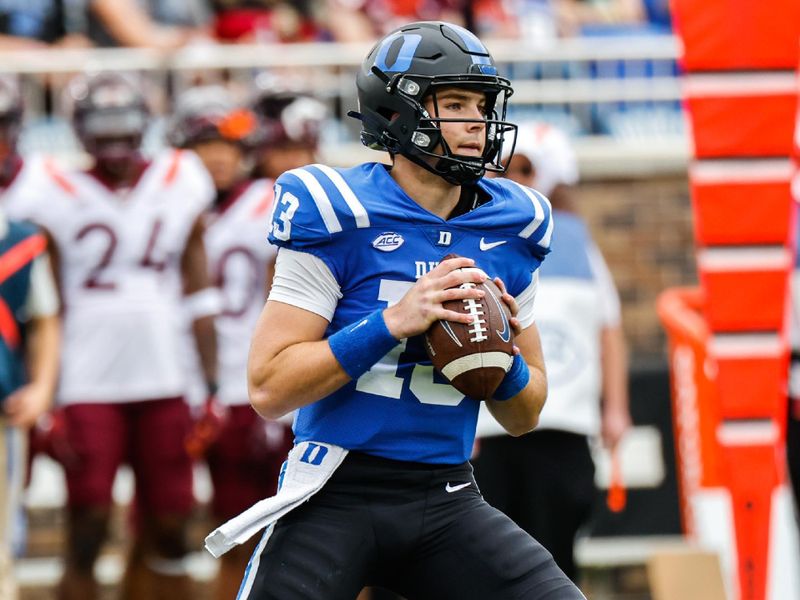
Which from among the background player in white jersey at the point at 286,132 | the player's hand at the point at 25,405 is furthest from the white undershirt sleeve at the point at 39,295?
the background player in white jersey at the point at 286,132

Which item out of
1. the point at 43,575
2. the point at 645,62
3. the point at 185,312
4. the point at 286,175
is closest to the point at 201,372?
the point at 185,312

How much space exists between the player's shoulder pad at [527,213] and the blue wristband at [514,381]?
28cm

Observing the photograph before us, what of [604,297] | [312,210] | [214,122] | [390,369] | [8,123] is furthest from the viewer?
[214,122]

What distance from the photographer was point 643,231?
9.88m

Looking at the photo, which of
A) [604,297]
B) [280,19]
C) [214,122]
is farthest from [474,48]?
[280,19]

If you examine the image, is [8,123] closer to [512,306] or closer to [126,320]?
[126,320]

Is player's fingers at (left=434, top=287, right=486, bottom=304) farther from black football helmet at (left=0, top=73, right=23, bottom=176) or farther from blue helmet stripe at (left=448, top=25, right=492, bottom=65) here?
black football helmet at (left=0, top=73, right=23, bottom=176)

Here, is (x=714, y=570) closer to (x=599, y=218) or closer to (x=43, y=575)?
(x=43, y=575)

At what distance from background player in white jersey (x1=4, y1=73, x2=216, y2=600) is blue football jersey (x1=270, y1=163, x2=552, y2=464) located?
2.89 m

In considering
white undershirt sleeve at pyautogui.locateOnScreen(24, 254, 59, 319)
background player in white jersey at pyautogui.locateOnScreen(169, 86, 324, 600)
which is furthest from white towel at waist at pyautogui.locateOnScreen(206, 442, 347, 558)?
background player in white jersey at pyautogui.locateOnScreen(169, 86, 324, 600)

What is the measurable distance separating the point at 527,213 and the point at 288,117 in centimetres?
349

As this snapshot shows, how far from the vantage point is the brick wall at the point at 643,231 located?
32.3 feet

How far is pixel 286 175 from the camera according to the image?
3.56m

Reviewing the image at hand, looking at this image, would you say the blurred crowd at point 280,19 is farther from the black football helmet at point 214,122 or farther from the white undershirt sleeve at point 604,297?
the white undershirt sleeve at point 604,297
